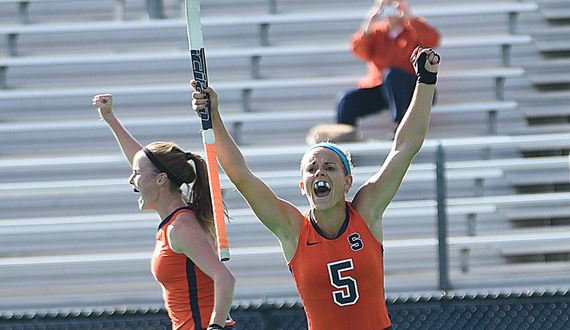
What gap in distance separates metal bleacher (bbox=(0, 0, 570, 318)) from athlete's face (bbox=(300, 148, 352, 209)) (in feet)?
7.97

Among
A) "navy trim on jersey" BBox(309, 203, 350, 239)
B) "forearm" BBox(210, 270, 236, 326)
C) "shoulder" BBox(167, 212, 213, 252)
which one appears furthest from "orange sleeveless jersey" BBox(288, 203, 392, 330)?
"shoulder" BBox(167, 212, 213, 252)

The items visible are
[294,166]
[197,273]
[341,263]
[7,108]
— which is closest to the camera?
[341,263]

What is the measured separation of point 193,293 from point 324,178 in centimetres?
71

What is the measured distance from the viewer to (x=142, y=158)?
10.6 feet

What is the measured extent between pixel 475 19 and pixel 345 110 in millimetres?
1883

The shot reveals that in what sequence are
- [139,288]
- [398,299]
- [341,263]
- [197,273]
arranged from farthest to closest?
1. [139,288]
2. [398,299]
3. [197,273]
4. [341,263]

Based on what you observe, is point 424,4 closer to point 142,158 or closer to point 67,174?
point 67,174

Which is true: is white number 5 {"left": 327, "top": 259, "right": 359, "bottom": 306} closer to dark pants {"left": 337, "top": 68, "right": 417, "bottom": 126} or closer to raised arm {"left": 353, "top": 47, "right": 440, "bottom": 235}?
raised arm {"left": 353, "top": 47, "right": 440, "bottom": 235}

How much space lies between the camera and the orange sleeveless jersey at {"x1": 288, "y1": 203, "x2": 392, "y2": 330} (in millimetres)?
2824

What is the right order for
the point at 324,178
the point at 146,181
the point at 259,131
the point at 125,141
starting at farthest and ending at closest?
the point at 259,131 → the point at 125,141 → the point at 146,181 → the point at 324,178

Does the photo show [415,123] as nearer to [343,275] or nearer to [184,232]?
[343,275]

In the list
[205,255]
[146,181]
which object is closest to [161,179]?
[146,181]

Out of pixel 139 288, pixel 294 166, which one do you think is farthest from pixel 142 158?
pixel 294 166

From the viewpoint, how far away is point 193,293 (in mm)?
3057
